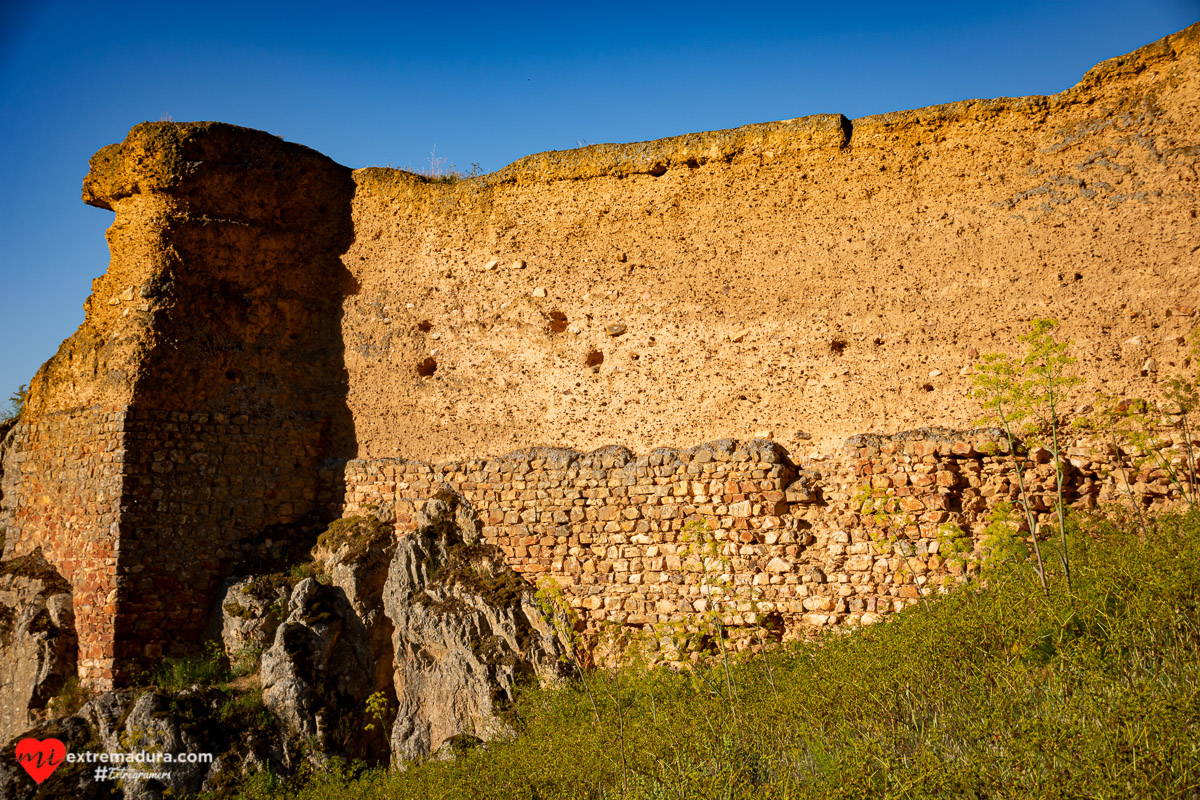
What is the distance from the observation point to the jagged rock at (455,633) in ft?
24.1

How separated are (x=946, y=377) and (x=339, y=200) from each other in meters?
7.83

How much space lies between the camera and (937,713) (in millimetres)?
4164

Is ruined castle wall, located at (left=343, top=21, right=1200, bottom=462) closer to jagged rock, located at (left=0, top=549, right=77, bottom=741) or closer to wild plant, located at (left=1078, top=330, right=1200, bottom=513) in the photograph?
wild plant, located at (left=1078, top=330, right=1200, bottom=513)

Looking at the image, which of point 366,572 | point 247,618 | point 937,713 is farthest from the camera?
point 366,572

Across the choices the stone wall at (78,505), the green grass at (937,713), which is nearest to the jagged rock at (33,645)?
the stone wall at (78,505)

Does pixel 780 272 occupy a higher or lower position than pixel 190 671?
higher

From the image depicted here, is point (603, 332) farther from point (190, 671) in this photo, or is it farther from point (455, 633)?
point (190, 671)

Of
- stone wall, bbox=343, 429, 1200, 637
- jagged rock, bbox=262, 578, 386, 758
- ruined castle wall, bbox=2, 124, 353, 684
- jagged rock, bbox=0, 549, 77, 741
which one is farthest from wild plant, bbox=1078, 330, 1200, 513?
jagged rock, bbox=0, 549, 77, 741

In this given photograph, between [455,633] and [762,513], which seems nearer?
[762,513]

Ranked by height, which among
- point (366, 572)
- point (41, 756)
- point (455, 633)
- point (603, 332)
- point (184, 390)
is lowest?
point (41, 756)

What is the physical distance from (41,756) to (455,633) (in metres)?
3.92

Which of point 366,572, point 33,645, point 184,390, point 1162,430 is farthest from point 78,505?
point 1162,430

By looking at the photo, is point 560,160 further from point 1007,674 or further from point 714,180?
point 1007,674

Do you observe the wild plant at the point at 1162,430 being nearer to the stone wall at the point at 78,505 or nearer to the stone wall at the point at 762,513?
the stone wall at the point at 762,513
